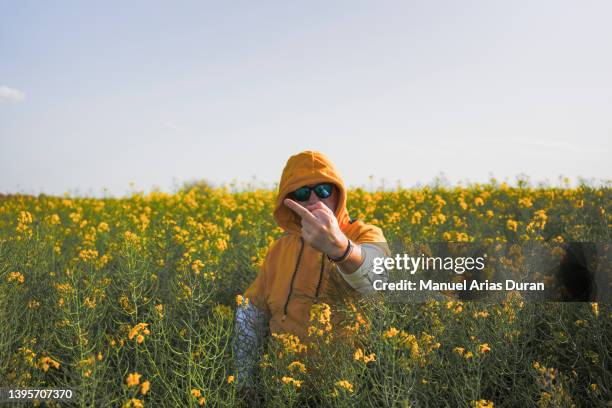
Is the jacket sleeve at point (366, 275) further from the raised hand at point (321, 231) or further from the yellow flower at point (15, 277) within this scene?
the yellow flower at point (15, 277)

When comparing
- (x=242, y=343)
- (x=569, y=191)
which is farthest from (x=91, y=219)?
(x=569, y=191)

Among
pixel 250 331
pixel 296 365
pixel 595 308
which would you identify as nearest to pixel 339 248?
pixel 296 365

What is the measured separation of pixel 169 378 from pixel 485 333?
1456 mm

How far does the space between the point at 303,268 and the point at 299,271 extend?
0.03 m

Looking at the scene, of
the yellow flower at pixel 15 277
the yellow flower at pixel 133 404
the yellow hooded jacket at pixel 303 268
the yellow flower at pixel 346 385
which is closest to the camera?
the yellow flower at pixel 133 404

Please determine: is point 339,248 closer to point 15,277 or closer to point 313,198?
point 313,198

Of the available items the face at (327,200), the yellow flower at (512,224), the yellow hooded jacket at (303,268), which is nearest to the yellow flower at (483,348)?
the yellow hooded jacket at (303,268)

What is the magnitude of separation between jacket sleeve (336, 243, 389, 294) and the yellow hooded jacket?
0.12m

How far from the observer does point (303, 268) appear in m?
2.83

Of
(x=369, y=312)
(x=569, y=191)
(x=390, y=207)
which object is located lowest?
(x=369, y=312)

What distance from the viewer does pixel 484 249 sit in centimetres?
412

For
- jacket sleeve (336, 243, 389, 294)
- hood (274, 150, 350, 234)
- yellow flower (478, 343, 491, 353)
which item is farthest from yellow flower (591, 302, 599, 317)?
hood (274, 150, 350, 234)

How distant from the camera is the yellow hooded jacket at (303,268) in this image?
108 inches

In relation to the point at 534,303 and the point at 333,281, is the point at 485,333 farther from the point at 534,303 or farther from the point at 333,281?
the point at 333,281
